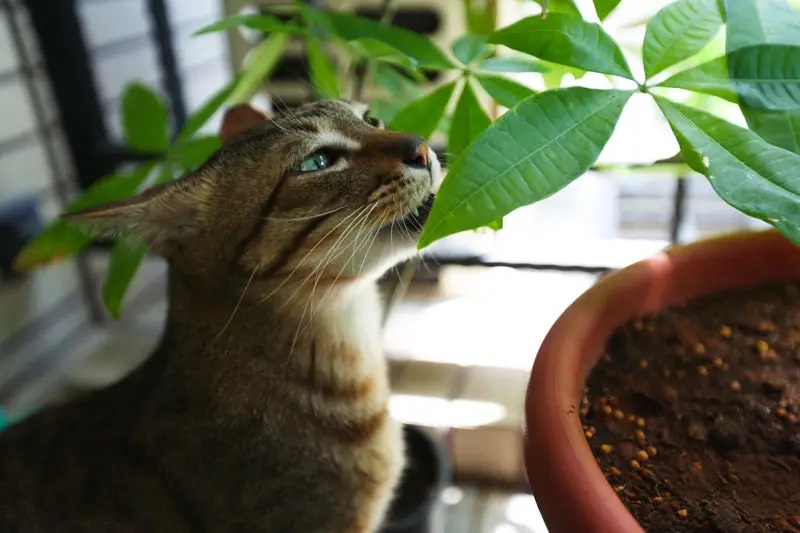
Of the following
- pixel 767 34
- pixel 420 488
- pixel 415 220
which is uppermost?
pixel 767 34

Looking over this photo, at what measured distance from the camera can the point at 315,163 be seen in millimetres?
789

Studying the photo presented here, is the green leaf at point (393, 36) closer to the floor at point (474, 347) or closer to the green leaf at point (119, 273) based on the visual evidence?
the green leaf at point (119, 273)

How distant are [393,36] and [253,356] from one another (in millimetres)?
429

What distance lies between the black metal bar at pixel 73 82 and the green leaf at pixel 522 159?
1.42 metres

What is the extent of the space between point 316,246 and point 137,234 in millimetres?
207

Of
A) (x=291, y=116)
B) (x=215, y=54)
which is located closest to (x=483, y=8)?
(x=291, y=116)

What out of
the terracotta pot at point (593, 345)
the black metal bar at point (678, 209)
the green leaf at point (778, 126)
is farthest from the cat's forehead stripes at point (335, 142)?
the black metal bar at point (678, 209)

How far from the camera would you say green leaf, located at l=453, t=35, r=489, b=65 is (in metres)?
0.68

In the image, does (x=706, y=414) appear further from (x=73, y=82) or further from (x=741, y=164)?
(x=73, y=82)

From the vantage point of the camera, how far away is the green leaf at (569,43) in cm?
50

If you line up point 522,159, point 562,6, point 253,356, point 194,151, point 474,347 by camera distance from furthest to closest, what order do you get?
point 474,347, point 194,151, point 253,356, point 562,6, point 522,159

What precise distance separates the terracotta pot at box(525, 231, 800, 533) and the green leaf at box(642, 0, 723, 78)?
24cm

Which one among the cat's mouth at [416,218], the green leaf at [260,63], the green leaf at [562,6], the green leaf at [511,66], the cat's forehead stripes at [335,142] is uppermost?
the green leaf at [562,6]

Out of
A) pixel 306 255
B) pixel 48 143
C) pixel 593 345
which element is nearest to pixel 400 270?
pixel 306 255
